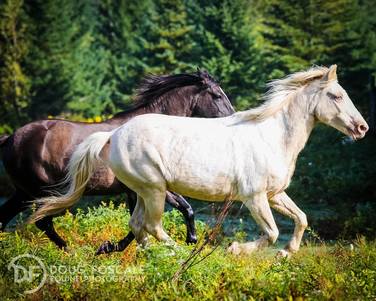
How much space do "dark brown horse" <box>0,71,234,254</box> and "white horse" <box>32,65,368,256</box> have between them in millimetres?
1333

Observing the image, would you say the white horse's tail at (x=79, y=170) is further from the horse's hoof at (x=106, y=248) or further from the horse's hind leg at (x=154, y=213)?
the horse's hind leg at (x=154, y=213)

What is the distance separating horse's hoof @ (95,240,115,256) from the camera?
759 centimetres

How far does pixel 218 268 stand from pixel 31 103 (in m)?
28.8

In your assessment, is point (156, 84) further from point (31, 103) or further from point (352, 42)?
point (31, 103)

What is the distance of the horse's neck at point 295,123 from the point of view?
24.2 feet

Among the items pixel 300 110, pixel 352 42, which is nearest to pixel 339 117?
pixel 300 110

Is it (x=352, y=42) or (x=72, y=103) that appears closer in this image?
(x=352, y=42)

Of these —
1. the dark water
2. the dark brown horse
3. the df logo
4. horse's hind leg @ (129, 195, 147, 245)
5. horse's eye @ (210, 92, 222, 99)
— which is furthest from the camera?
the dark water

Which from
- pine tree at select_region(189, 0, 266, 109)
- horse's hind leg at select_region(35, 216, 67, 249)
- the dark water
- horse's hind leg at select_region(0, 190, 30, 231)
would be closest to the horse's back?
horse's hind leg at select_region(35, 216, 67, 249)

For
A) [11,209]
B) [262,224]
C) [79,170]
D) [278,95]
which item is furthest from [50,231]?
[278,95]

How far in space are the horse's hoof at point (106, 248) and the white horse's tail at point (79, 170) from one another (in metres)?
0.60

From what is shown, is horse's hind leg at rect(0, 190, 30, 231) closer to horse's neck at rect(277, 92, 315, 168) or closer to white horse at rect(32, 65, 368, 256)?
white horse at rect(32, 65, 368, 256)

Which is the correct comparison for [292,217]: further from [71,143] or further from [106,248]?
[71,143]

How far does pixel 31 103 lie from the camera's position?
1332 inches
